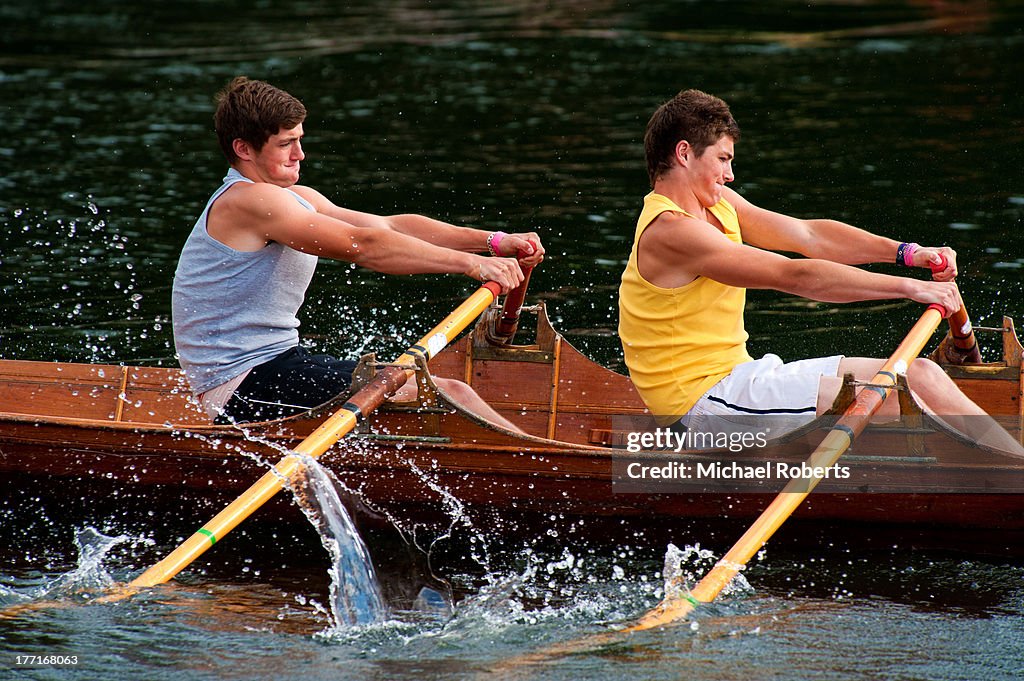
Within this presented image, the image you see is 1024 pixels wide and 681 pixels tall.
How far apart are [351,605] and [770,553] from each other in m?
1.88

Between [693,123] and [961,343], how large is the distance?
192 centimetres

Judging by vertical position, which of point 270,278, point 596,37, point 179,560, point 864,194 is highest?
point 596,37

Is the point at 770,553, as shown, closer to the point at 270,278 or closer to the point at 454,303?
the point at 270,278

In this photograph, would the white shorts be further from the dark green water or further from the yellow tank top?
the dark green water

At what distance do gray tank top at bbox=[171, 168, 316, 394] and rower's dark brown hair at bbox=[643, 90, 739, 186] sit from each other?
1565mm

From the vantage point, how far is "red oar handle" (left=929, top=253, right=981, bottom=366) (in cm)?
620

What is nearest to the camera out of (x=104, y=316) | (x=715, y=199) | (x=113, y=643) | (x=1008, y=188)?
(x=113, y=643)

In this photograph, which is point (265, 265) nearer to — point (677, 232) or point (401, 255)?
point (401, 255)

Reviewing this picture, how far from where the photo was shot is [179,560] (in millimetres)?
5129

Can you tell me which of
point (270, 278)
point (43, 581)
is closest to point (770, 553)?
point (270, 278)

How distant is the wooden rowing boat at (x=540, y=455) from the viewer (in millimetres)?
5543

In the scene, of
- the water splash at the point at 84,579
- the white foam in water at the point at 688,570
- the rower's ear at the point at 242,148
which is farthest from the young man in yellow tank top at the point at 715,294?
the water splash at the point at 84,579

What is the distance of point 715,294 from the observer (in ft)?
18.2

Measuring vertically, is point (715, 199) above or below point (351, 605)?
above
